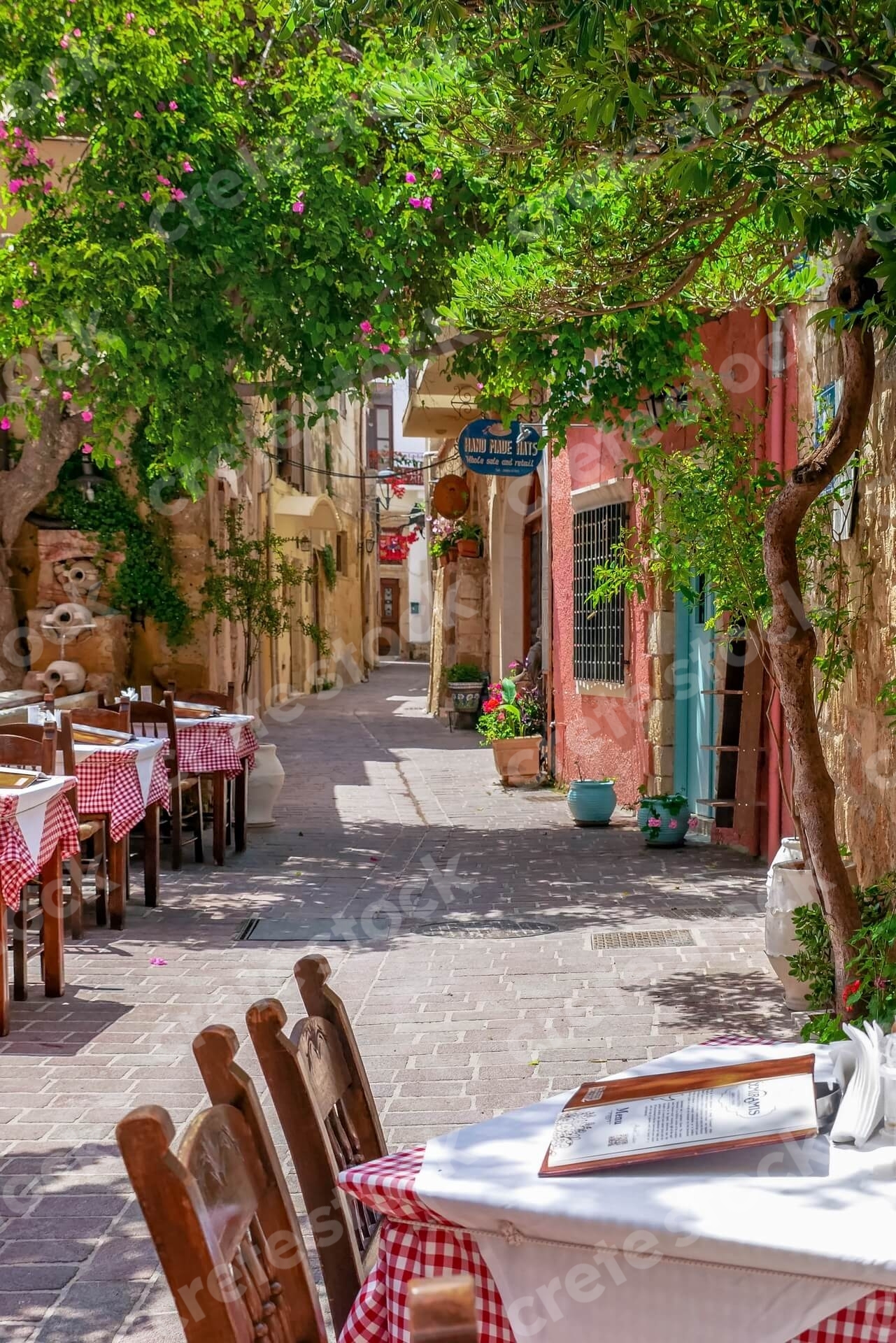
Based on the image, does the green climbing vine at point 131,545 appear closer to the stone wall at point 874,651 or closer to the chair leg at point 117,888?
the chair leg at point 117,888

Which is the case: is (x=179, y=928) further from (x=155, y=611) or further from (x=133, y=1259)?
(x=155, y=611)

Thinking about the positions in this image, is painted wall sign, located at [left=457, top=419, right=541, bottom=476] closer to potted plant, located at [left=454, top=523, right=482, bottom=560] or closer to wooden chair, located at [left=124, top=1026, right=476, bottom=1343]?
potted plant, located at [left=454, top=523, right=482, bottom=560]

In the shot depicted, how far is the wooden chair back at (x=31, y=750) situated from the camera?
5.88 metres

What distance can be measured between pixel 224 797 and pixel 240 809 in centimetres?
36

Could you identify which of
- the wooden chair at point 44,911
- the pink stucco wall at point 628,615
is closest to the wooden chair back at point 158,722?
the wooden chair at point 44,911

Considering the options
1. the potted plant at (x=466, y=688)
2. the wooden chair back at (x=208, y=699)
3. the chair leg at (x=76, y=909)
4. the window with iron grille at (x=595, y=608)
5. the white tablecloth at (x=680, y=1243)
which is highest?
the window with iron grille at (x=595, y=608)

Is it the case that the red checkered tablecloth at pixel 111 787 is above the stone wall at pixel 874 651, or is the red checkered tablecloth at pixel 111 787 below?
below

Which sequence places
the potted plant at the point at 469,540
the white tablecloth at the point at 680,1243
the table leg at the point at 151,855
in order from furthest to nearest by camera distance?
1. the potted plant at the point at 469,540
2. the table leg at the point at 151,855
3. the white tablecloth at the point at 680,1243

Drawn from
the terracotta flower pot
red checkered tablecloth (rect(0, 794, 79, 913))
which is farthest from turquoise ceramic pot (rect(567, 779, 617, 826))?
red checkered tablecloth (rect(0, 794, 79, 913))

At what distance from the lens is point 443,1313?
115 centimetres

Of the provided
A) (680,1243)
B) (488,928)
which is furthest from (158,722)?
(680,1243)

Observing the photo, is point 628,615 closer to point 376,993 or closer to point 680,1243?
point 376,993

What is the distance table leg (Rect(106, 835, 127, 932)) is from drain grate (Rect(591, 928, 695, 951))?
8.41 ft

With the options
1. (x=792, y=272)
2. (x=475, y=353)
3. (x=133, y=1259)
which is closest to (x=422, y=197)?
(x=475, y=353)
